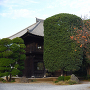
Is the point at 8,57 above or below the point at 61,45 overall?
below

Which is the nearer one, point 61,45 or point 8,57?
point 61,45

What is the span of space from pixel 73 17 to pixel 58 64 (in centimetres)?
621

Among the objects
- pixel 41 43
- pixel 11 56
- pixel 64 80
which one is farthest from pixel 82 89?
pixel 41 43

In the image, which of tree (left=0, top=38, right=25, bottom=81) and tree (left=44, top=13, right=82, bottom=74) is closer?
tree (left=44, top=13, right=82, bottom=74)

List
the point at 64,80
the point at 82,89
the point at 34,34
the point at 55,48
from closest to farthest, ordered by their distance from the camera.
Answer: the point at 82,89
the point at 64,80
the point at 55,48
the point at 34,34

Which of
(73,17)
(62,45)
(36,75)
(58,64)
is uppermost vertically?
(73,17)

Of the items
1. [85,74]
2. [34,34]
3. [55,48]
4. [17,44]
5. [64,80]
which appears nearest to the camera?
[64,80]

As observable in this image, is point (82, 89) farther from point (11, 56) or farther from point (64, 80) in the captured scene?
point (11, 56)

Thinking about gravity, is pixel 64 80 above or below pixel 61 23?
below

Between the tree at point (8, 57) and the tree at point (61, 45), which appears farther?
the tree at point (8, 57)

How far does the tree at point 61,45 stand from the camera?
16078 millimetres

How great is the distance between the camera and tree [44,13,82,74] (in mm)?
16078

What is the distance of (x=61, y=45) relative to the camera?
16.4 meters

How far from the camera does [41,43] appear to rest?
2134 centimetres
